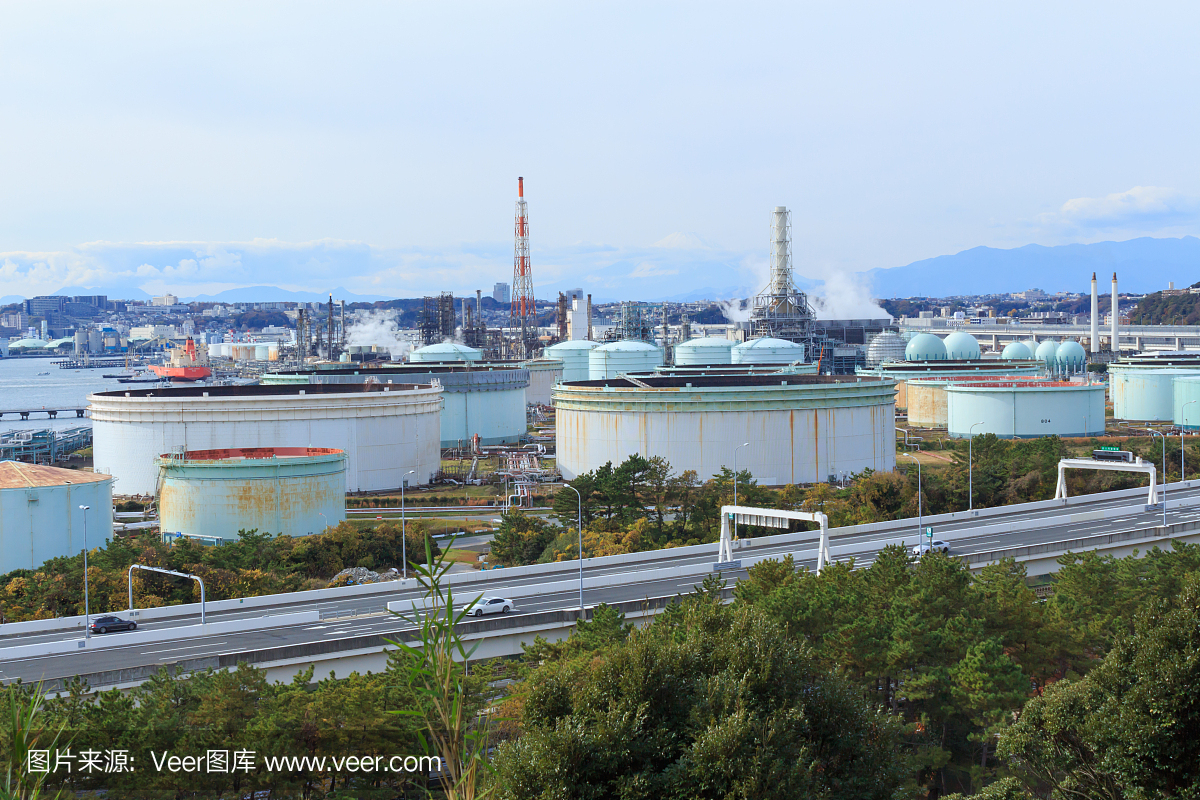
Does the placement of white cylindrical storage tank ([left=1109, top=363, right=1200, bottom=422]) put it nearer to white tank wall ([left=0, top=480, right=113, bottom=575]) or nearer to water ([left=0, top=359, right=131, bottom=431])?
white tank wall ([left=0, top=480, right=113, bottom=575])

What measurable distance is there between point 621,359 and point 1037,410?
131 feet

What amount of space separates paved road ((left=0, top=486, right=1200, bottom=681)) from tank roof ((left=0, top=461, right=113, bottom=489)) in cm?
1448

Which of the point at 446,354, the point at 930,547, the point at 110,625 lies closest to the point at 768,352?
the point at 446,354

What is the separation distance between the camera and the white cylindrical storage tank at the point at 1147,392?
277 feet

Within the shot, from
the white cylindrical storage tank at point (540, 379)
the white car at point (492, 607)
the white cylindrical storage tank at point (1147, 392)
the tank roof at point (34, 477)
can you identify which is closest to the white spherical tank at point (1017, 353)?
the white cylindrical storage tank at point (1147, 392)

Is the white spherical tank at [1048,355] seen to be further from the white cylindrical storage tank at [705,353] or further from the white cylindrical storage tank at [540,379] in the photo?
the white cylindrical storage tank at [540,379]

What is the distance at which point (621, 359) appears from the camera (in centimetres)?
10269

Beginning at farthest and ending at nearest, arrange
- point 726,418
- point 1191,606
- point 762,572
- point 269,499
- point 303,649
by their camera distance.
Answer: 1. point 726,418
2. point 269,499
3. point 762,572
4. point 303,649
5. point 1191,606

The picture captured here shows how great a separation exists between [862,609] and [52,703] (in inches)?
592

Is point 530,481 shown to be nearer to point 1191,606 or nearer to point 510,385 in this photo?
point 510,385

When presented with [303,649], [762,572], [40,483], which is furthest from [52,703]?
[40,483]

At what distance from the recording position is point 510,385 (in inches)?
3088

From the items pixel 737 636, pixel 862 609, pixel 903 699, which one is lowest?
pixel 903 699

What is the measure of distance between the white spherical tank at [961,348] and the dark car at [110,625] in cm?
8172
